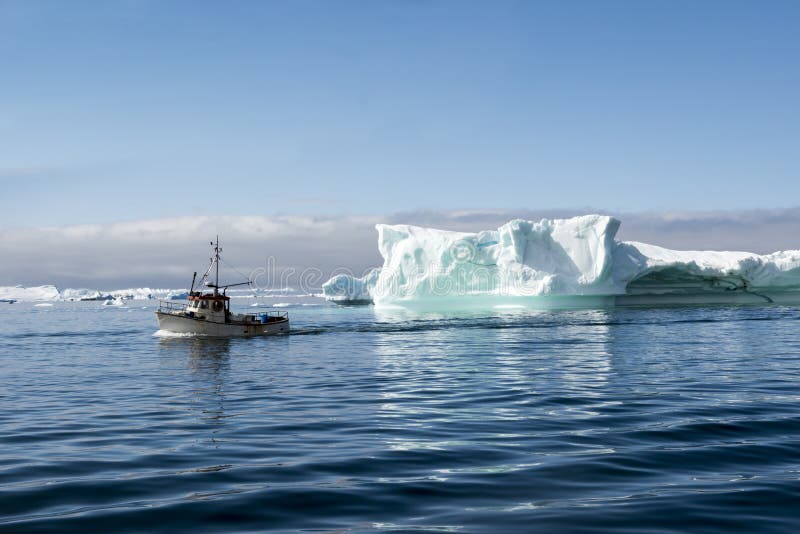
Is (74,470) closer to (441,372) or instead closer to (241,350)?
(441,372)

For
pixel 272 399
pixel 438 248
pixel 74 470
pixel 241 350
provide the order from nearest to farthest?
1. pixel 74 470
2. pixel 272 399
3. pixel 241 350
4. pixel 438 248

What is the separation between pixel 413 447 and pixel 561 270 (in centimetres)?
5295

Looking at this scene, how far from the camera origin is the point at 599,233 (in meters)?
60.1

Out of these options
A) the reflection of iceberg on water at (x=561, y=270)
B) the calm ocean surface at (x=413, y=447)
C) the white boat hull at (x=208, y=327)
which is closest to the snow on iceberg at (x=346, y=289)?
the reflection of iceberg on water at (x=561, y=270)

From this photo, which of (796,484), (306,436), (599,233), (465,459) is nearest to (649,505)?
(796,484)

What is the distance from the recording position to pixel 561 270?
61219 millimetres

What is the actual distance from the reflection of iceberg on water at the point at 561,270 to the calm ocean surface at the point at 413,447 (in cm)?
3602

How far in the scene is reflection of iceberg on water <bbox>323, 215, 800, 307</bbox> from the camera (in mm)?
60094

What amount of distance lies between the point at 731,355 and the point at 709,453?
16.6m

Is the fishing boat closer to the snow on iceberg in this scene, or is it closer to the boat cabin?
the boat cabin

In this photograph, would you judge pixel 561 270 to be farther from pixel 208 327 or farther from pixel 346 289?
pixel 346 289

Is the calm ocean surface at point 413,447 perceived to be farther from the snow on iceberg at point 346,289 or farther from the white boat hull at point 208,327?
the snow on iceberg at point 346,289

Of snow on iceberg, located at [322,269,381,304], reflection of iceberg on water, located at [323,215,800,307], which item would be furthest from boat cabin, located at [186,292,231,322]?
snow on iceberg, located at [322,269,381,304]

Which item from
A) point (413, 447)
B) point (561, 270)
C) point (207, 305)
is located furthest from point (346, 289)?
point (413, 447)
